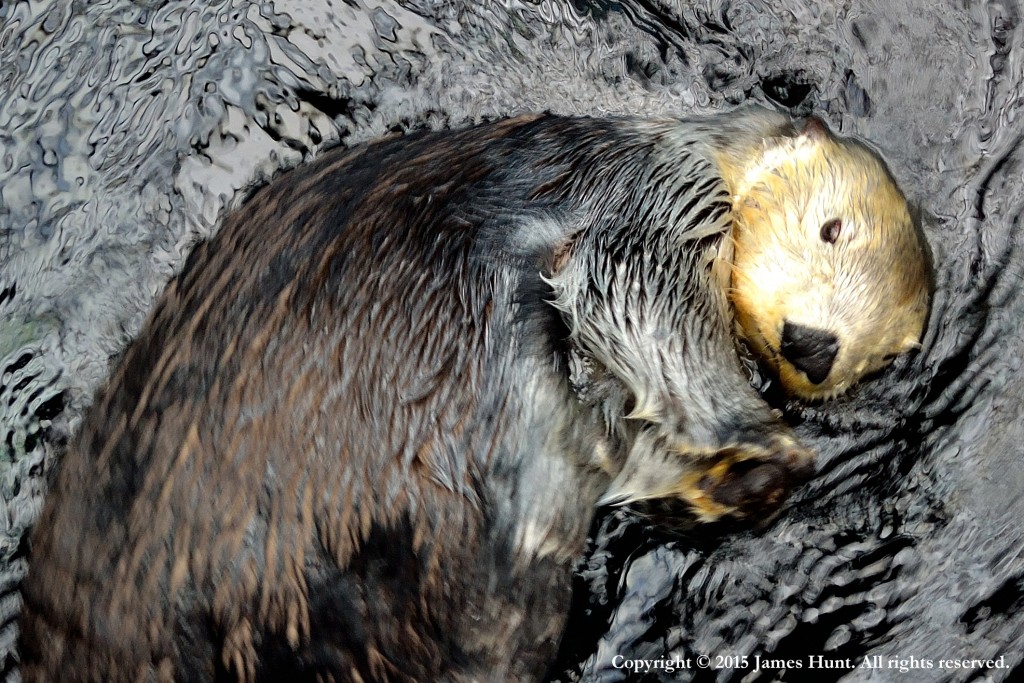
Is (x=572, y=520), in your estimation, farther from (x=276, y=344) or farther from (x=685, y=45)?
(x=685, y=45)

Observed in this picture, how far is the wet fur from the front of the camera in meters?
2.00

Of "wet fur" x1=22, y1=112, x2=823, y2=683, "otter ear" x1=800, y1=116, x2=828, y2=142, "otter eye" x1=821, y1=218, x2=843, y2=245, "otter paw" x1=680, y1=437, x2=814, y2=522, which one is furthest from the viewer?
"otter ear" x1=800, y1=116, x2=828, y2=142

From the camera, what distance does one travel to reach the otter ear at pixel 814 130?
2768mm

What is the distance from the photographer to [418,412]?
217 centimetres

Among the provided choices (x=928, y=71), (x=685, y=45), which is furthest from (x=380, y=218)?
(x=928, y=71)

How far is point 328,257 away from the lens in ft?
7.43

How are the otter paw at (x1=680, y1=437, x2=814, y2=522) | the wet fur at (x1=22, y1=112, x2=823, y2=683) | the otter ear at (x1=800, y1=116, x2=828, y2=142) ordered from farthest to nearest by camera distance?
the otter ear at (x1=800, y1=116, x2=828, y2=142) < the otter paw at (x1=680, y1=437, x2=814, y2=522) < the wet fur at (x1=22, y1=112, x2=823, y2=683)

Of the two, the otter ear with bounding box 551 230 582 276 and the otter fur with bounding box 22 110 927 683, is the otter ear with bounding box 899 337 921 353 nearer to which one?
the otter fur with bounding box 22 110 927 683

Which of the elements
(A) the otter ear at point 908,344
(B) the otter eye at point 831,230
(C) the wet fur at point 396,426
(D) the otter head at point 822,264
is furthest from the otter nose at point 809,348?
(A) the otter ear at point 908,344

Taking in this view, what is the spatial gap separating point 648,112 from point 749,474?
5.92 feet

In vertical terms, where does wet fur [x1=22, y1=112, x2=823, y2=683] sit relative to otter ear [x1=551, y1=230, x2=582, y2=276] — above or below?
below

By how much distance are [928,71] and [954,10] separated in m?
0.33

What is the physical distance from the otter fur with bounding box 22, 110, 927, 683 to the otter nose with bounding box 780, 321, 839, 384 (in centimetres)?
3

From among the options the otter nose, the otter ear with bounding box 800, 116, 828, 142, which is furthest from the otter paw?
the otter ear with bounding box 800, 116, 828, 142
